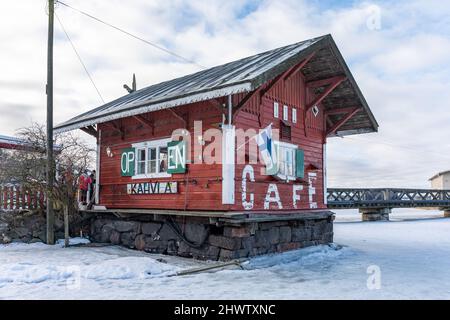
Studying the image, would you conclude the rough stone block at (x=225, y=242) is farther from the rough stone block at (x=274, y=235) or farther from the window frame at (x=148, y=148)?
the window frame at (x=148, y=148)

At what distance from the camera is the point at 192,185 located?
10.6 meters

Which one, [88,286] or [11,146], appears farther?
[11,146]

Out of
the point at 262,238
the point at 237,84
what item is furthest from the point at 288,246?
the point at 237,84

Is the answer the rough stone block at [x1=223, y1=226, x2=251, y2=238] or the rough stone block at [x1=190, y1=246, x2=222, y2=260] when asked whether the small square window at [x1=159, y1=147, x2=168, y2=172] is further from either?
the rough stone block at [x1=223, y1=226, x2=251, y2=238]

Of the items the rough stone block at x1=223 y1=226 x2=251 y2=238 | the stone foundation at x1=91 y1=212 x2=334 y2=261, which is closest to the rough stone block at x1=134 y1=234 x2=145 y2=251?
the stone foundation at x1=91 y1=212 x2=334 y2=261

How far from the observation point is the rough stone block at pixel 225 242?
9719 millimetres

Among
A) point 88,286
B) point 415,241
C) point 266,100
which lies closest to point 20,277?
point 88,286

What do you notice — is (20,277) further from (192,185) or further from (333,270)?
(333,270)


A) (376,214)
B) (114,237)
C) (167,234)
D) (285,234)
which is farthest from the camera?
(376,214)

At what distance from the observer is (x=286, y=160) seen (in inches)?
467

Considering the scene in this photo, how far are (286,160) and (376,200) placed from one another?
17991mm

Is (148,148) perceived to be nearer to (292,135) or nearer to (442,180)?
(292,135)

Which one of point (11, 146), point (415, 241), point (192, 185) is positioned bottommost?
point (415, 241)

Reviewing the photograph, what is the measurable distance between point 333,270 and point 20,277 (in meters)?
6.32
